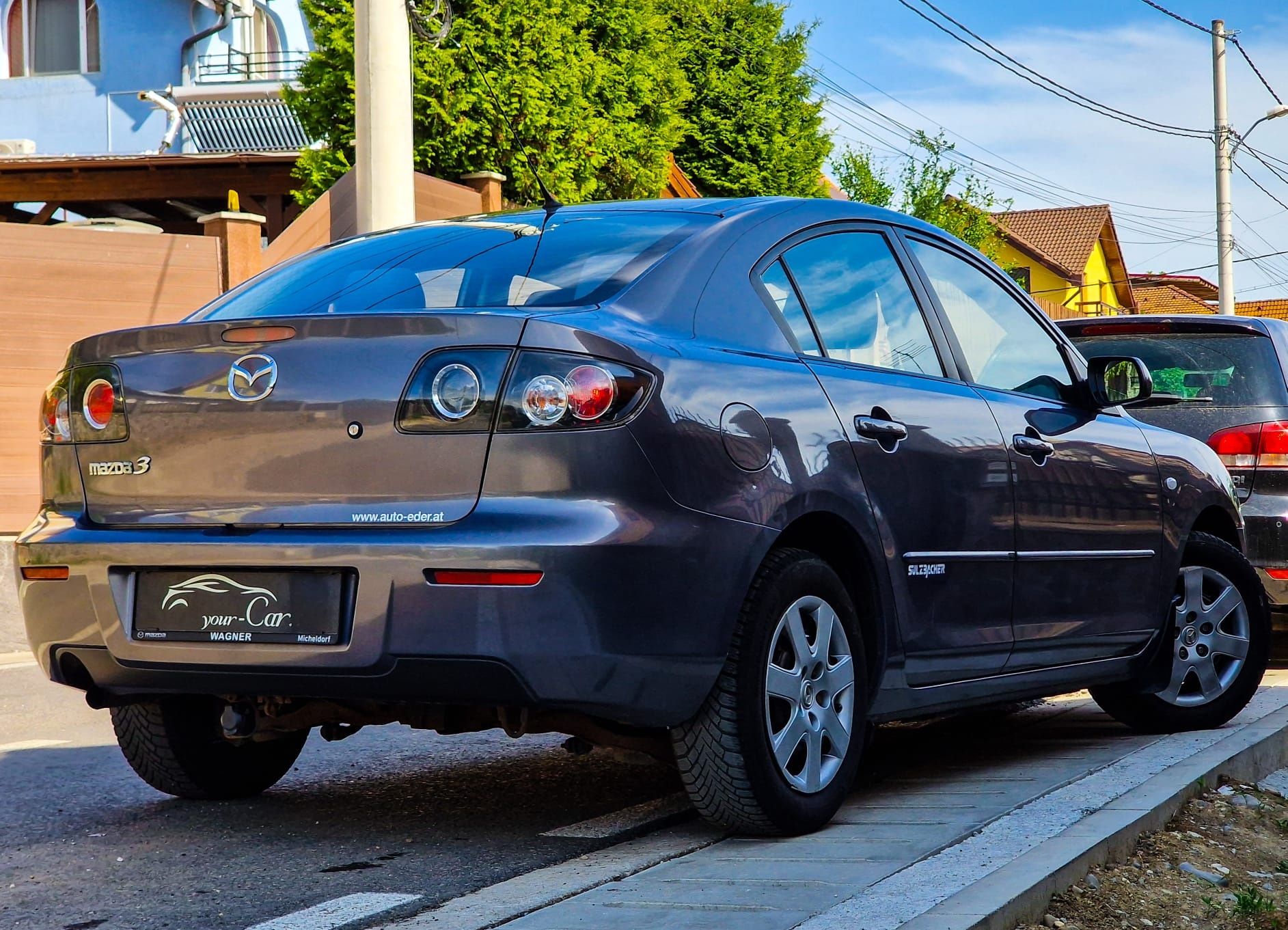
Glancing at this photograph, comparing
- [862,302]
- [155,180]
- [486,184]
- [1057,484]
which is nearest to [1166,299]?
[155,180]

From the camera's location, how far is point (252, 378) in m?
3.80

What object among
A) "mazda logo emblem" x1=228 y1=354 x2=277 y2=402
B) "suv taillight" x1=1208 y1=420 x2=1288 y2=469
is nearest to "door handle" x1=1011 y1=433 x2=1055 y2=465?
"mazda logo emblem" x1=228 y1=354 x2=277 y2=402

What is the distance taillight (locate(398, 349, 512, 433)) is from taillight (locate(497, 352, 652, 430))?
0.12 ft

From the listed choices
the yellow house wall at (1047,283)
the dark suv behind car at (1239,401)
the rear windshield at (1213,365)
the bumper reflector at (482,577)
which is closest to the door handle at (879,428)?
the bumper reflector at (482,577)

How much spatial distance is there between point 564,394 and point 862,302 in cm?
135

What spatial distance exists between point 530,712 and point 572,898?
1.74 feet

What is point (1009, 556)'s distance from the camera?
476 centimetres

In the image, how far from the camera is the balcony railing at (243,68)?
2902 cm

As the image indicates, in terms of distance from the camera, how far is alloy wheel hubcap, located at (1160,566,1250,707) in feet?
19.0

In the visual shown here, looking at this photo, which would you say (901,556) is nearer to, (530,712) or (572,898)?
(530,712)

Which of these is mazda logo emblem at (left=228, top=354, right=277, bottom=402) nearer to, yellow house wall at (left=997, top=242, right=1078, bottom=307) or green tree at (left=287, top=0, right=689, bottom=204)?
green tree at (left=287, top=0, right=689, bottom=204)

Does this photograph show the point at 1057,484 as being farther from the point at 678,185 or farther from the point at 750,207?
the point at 678,185

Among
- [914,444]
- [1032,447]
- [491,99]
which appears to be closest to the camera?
[914,444]

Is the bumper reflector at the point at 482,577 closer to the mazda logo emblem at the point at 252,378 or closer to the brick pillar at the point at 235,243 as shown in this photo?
the mazda logo emblem at the point at 252,378
